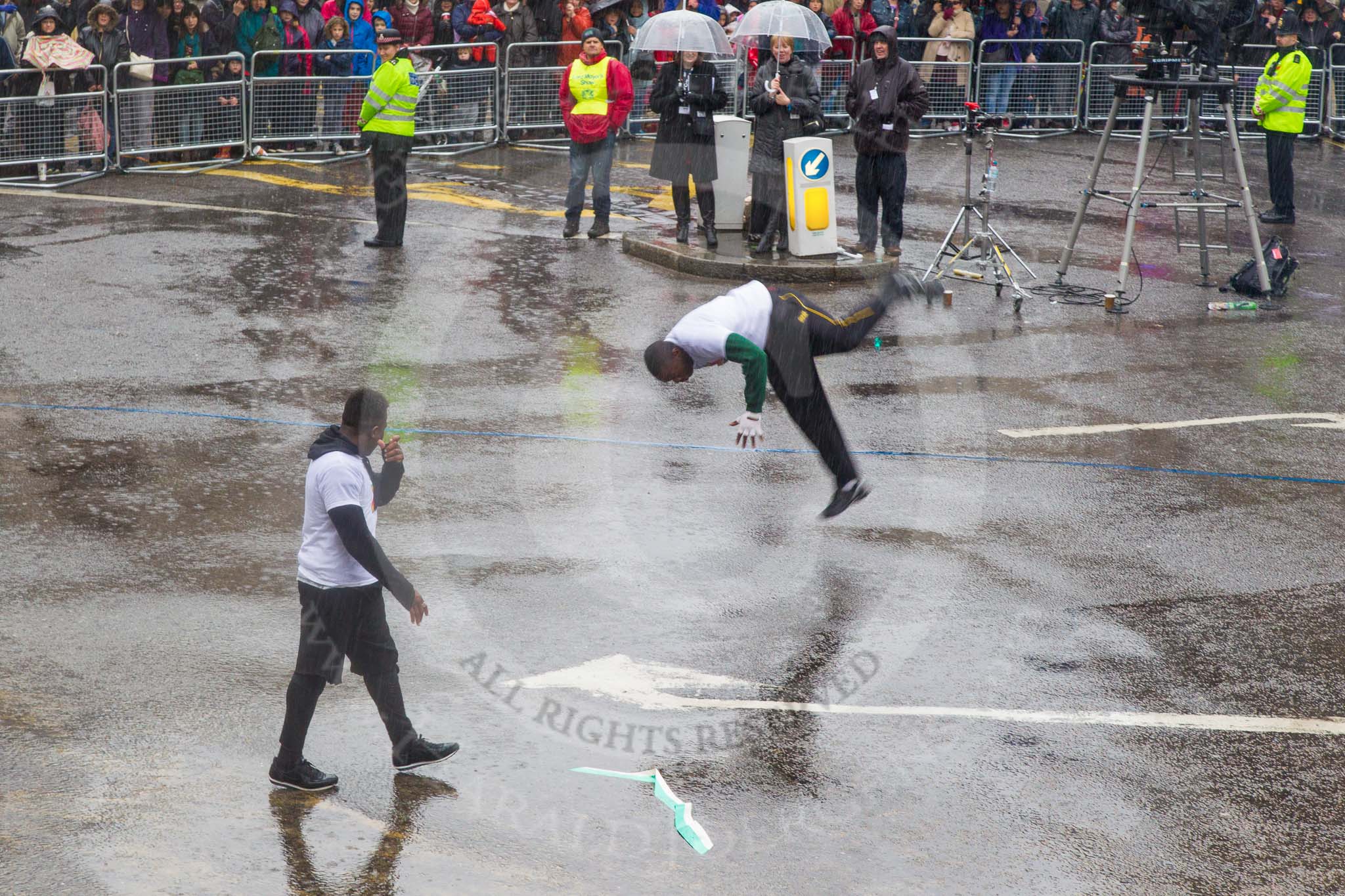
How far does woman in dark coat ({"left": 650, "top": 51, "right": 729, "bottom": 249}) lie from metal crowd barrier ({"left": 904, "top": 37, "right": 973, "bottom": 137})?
8861 mm

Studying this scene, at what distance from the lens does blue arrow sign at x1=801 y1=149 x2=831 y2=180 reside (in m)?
15.6

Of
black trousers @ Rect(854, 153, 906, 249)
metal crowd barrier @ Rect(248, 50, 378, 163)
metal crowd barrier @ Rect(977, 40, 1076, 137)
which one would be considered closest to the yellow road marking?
metal crowd barrier @ Rect(248, 50, 378, 163)

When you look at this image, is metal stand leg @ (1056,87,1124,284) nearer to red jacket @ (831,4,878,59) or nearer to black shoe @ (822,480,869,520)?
black shoe @ (822,480,869,520)

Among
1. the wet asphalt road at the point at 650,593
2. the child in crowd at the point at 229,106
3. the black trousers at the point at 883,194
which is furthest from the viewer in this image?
the child in crowd at the point at 229,106

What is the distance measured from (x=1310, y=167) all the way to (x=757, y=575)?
58.4 feet

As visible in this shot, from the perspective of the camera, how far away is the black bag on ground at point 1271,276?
15.6m

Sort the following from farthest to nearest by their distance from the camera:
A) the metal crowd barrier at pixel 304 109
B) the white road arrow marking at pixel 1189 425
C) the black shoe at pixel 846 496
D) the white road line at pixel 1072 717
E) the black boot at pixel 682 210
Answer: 1. the metal crowd barrier at pixel 304 109
2. the black boot at pixel 682 210
3. the white road arrow marking at pixel 1189 425
4. the black shoe at pixel 846 496
5. the white road line at pixel 1072 717

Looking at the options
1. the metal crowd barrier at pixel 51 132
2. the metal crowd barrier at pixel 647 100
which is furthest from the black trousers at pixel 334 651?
the metal crowd barrier at pixel 647 100

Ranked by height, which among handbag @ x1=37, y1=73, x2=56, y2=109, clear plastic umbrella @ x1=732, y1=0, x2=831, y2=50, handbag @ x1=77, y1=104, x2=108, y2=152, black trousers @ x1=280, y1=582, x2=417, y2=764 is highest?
clear plastic umbrella @ x1=732, y1=0, x2=831, y2=50

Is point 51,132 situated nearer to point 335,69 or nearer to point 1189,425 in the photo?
point 335,69

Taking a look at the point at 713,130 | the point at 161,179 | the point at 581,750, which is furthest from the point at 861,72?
the point at 581,750

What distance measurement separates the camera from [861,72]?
53.3 feet

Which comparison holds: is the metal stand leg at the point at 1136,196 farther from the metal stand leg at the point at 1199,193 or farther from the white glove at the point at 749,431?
the white glove at the point at 749,431

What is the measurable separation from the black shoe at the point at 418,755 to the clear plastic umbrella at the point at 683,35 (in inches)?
421
